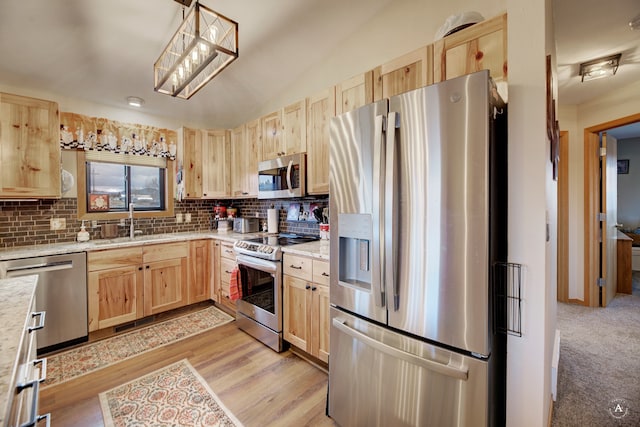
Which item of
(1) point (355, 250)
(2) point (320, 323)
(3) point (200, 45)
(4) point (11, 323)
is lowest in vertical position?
(2) point (320, 323)

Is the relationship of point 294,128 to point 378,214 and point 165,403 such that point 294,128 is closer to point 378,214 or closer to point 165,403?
point 378,214

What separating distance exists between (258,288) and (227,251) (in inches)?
30.5

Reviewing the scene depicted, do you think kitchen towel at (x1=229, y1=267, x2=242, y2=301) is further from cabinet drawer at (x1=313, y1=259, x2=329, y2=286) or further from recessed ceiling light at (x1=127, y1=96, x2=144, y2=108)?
recessed ceiling light at (x1=127, y1=96, x2=144, y2=108)

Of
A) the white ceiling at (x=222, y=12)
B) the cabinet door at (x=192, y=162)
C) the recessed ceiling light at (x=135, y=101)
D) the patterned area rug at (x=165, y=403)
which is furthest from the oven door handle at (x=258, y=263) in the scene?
the recessed ceiling light at (x=135, y=101)

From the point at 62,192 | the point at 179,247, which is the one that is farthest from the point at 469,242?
the point at 62,192

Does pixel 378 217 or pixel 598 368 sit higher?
pixel 378 217

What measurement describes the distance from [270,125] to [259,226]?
4.63 feet

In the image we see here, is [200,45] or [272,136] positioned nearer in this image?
[200,45]

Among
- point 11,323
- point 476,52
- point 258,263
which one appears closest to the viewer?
point 11,323

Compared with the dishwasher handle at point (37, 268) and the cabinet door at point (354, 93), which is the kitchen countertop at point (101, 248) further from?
the cabinet door at point (354, 93)

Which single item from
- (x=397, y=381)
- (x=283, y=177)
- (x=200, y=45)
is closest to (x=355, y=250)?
(x=397, y=381)

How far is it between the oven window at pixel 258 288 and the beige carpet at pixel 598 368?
215cm

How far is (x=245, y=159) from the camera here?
3473 mm

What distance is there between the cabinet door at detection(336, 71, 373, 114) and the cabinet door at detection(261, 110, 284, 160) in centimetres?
89
